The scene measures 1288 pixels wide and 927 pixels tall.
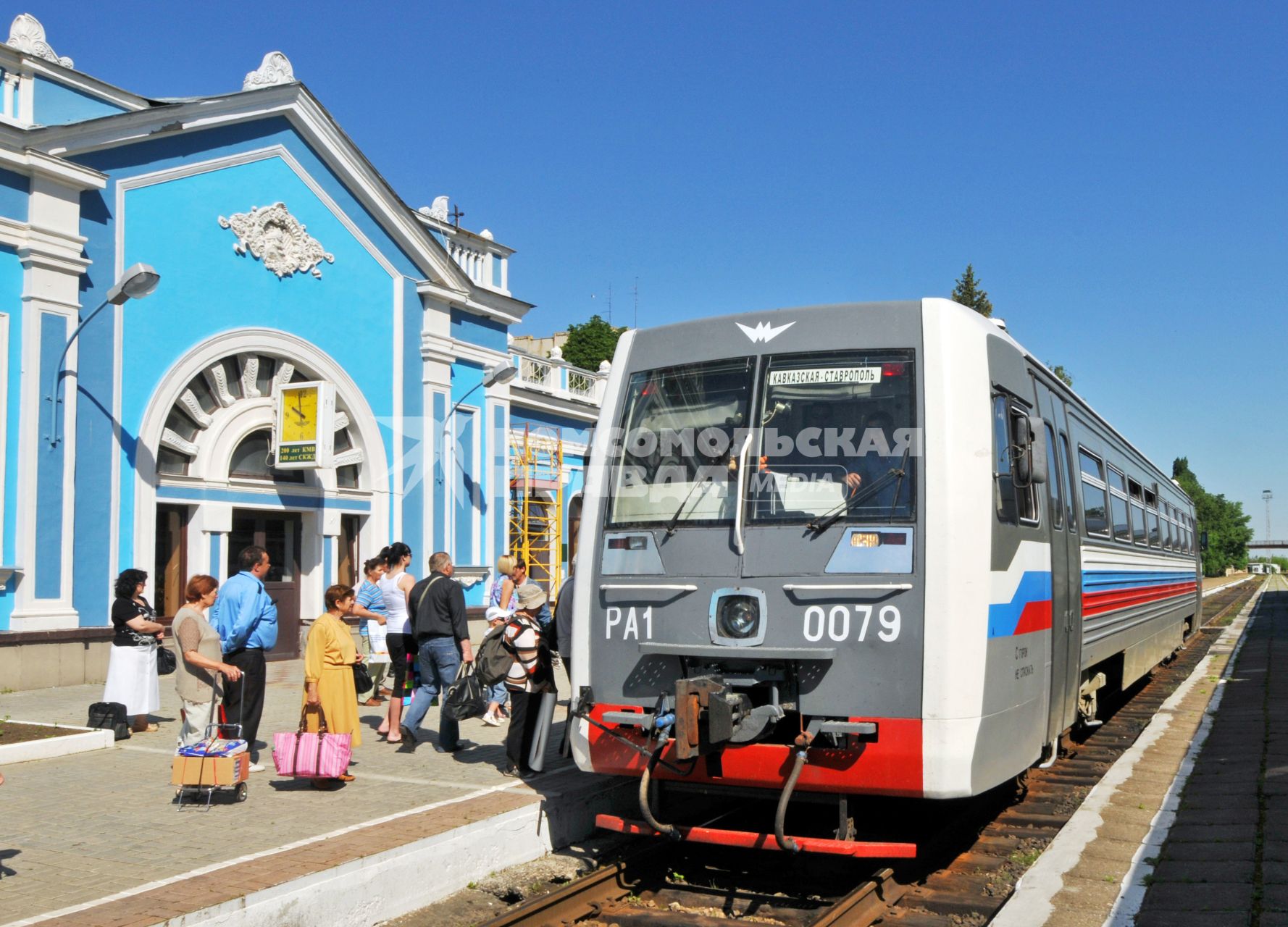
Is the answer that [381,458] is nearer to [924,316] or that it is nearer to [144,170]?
[144,170]

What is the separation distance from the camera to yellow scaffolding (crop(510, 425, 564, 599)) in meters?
24.2

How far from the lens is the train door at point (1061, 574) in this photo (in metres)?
8.03

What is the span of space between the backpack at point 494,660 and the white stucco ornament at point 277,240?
34.2ft

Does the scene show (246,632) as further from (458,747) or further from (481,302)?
(481,302)

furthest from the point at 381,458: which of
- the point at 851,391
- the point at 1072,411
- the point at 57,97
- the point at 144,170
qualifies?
the point at 851,391

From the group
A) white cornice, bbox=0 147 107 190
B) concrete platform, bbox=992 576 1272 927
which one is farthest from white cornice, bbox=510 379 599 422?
concrete platform, bbox=992 576 1272 927

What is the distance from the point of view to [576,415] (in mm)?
26062

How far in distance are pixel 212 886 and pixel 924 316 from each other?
4.73 metres

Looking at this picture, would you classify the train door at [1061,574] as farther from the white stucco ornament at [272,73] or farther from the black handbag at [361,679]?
the white stucco ornament at [272,73]

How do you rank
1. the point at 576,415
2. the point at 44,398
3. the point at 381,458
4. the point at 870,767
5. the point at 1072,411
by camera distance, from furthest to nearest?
the point at 576,415 < the point at 381,458 < the point at 44,398 < the point at 1072,411 < the point at 870,767

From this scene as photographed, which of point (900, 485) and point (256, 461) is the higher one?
point (256, 461)

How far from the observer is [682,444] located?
7.14 meters

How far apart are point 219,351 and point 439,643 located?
8.43 meters

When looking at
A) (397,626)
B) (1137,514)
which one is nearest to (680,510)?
(397,626)
